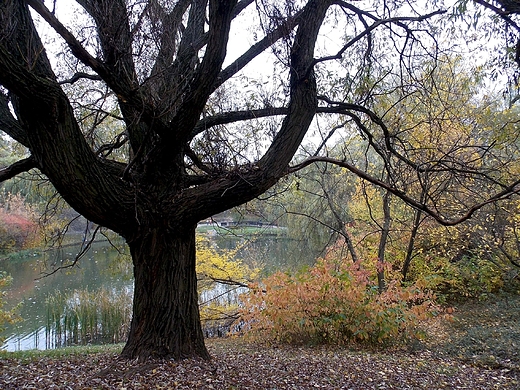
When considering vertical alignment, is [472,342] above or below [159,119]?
below

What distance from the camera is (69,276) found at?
1703cm

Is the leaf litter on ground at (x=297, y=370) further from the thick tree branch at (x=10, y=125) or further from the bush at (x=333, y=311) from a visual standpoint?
the thick tree branch at (x=10, y=125)

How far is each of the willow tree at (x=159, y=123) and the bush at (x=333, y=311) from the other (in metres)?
3.08

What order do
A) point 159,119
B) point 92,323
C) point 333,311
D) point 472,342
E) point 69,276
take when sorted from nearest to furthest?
point 159,119, point 472,342, point 333,311, point 92,323, point 69,276

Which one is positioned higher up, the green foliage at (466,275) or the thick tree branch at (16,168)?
the thick tree branch at (16,168)

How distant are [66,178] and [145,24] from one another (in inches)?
56.7

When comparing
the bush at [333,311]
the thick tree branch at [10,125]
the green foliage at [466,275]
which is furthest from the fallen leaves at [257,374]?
the green foliage at [466,275]

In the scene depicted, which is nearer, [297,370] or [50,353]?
[297,370]

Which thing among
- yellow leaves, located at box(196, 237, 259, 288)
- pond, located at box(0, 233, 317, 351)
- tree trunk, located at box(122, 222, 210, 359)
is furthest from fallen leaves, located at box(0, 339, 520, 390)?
yellow leaves, located at box(196, 237, 259, 288)

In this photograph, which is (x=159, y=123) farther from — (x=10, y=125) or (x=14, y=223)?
(x=14, y=223)

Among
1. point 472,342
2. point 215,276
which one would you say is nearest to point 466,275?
point 472,342

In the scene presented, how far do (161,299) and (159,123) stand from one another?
1.66 meters

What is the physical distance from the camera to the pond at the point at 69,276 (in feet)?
32.0

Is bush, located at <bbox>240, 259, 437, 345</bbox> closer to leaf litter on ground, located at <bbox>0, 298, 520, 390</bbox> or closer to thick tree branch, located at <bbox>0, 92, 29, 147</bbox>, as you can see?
leaf litter on ground, located at <bbox>0, 298, 520, 390</bbox>
